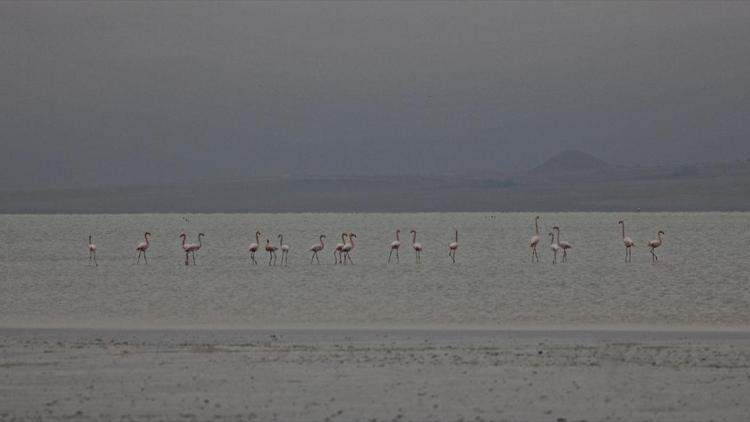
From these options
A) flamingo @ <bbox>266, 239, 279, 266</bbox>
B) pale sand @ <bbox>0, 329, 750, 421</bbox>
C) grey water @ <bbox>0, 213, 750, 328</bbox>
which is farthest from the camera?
flamingo @ <bbox>266, 239, 279, 266</bbox>

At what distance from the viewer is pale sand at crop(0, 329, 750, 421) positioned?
40.0 feet

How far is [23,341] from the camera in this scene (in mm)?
18438

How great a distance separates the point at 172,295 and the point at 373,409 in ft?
55.5

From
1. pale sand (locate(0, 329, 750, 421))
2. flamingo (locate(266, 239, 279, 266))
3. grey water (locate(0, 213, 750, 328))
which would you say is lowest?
pale sand (locate(0, 329, 750, 421))

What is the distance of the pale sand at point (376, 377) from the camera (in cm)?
1220

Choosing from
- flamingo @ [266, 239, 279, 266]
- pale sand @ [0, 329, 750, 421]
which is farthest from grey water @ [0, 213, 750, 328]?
pale sand @ [0, 329, 750, 421]

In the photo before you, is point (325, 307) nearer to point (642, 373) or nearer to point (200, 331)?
point (200, 331)

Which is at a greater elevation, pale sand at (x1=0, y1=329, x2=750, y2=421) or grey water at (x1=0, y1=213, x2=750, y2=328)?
grey water at (x1=0, y1=213, x2=750, y2=328)

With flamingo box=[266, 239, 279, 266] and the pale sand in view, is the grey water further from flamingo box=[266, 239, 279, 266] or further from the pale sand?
the pale sand

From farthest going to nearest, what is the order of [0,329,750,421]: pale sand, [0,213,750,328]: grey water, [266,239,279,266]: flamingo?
[266,239,279,266]: flamingo < [0,213,750,328]: grey water < [0,329,750,421]: pale sand

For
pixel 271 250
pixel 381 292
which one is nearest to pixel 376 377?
pixel 381 292

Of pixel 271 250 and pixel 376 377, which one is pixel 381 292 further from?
pixel 376 377

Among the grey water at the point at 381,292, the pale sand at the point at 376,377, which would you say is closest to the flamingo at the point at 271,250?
the grey water at the point at 381,292

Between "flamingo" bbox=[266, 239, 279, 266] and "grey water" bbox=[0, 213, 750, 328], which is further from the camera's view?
"flamingo" bbox=[266, 239, 279, 266]
